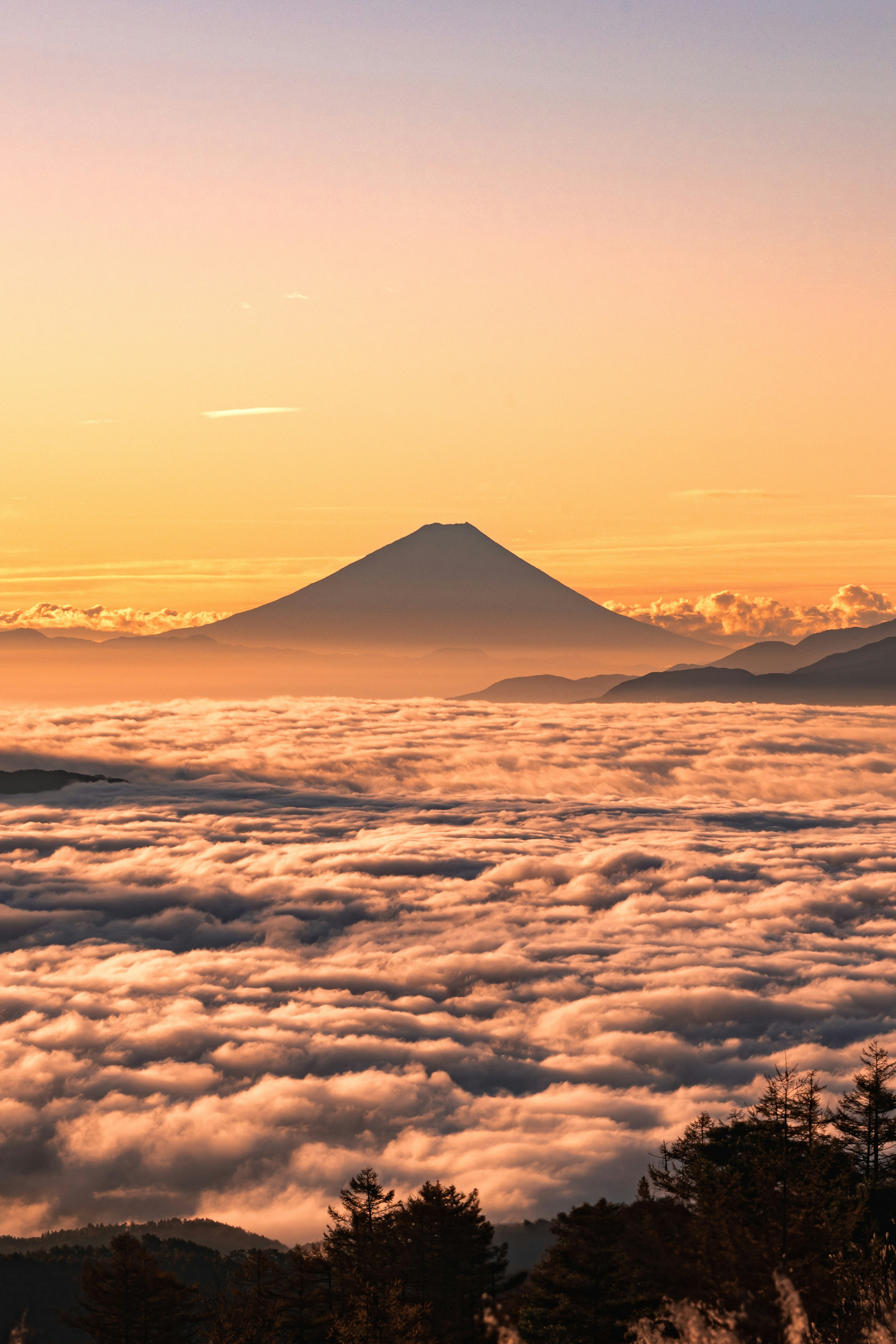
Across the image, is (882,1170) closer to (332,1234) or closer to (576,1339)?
(576,1339)

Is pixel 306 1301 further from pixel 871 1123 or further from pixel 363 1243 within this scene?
pixel 871 1123

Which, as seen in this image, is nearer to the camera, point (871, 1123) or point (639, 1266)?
point (639, 1266)

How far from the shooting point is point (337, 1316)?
43.5m

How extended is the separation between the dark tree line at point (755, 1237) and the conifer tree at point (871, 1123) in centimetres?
9

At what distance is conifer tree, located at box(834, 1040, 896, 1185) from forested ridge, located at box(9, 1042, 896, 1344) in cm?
11

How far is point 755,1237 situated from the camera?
37.2 m

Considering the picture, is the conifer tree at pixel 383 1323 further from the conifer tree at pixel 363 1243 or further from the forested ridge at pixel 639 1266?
the conifer tree at pixel 363 1243

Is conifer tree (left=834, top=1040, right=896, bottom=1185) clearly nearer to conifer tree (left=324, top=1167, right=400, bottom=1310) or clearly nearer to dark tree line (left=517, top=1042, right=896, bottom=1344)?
dark tree line (left=517, top=1042, right=896, bottom=1344)

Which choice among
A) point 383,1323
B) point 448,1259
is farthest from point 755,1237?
point 448,1259

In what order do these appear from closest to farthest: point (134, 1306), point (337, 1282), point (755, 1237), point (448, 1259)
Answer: point (755, 1237)
point (448, 1259)
point (134, 1306)
point (337, 1282)

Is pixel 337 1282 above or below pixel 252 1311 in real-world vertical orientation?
below

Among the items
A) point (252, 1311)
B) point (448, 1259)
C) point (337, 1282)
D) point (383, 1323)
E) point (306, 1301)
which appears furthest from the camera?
point (337, 1282)

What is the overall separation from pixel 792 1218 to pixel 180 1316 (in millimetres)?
A: 35257

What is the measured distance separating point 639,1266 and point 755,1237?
643cm
